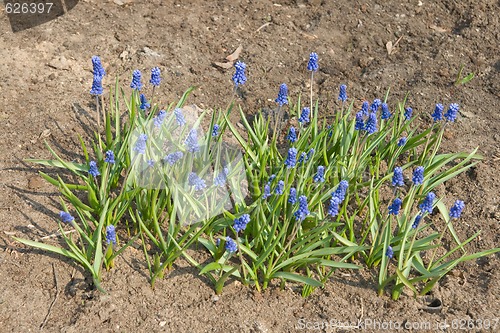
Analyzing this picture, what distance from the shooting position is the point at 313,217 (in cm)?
433

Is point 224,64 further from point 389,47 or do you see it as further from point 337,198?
point 337,198

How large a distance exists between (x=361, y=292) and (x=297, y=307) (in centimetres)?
47

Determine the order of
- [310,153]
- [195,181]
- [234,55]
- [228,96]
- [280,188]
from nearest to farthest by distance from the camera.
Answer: [280,188] < [195,181] < [310,153] < [228,96] < [234,55]

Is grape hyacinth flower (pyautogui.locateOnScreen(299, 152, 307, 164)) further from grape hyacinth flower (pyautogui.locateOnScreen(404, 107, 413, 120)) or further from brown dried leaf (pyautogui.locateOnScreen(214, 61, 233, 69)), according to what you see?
brown dried leaf (pyautogui.locateOnScreen(214, 61, 233, 69))

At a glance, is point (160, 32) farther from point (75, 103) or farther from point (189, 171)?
point (189, 171)

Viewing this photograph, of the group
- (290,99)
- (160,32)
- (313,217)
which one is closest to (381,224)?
(313,217)

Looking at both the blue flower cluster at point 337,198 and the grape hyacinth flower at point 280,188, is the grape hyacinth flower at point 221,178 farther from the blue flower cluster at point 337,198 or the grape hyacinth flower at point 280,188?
the blue flower cluster at point 337,198

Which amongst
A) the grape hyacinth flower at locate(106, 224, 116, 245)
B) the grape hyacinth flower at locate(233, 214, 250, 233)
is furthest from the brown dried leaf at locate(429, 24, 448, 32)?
the grape hyacinth flower at locate(106, 224, 116, 245)

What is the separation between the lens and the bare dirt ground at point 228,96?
3.99 meters

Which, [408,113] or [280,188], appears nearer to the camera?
[280,188]

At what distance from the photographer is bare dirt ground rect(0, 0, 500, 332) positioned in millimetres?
3992

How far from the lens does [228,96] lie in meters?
5.79

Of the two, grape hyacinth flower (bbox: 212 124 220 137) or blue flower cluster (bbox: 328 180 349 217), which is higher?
blue flower cluster (bbox: 328 180 349 217)

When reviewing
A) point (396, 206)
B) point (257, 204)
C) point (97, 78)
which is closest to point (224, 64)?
point (97, 78)
